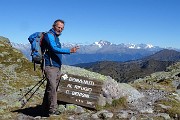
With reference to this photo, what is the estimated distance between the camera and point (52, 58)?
1555 centimetres

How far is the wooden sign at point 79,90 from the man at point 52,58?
2.05 meters

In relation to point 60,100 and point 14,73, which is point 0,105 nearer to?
point 60,100

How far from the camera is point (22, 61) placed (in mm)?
32875

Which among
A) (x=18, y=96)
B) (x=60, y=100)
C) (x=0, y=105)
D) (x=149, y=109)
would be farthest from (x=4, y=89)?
(x=149, y=109)

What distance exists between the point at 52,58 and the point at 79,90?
3815mm

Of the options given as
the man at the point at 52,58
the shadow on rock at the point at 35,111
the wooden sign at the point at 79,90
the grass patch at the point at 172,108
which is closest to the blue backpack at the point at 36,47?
the man at the point at 52,58

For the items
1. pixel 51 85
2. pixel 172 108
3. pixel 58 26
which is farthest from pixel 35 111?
pixel 172 108

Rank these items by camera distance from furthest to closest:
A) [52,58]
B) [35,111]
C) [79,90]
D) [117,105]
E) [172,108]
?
[172,108]
[117,105]
[79,90]
[35,111]
[52,58]

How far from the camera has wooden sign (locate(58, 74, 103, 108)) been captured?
18328 mm

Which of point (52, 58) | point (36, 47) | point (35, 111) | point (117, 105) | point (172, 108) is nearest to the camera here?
point (36, 47)

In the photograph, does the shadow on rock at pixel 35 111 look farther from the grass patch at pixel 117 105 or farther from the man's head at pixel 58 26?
the man's head at pixel 58 26

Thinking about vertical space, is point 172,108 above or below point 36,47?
below

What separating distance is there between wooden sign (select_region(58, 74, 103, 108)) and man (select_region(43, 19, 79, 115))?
205cm

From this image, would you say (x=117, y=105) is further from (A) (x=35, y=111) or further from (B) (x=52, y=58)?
(B) (x=52, y=58)
